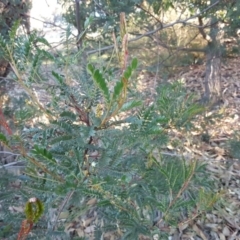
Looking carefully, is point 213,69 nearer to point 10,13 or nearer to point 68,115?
point 10,13

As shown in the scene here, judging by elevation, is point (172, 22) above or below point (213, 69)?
above

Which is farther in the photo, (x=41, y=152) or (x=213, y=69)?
(x=213, y=69)

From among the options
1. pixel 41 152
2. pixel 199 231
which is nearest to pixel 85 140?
pixel 41 152

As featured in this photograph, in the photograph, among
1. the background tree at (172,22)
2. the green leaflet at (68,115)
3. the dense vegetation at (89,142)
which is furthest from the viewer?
the background tree at (172,22)

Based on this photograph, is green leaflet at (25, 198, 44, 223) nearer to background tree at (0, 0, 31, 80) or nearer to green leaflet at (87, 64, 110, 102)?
green leaflet at (87, 64, 110, 102)

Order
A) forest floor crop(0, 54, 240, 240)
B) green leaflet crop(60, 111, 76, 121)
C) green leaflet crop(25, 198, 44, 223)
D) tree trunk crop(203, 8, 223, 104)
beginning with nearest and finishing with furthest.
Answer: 1. green leaflet crop(25, 198, 44, 223)
2. green leaflet crop(60, 111, 76, 121)
3. forest floor crop(0, 54, 240, 240)
4. tree trunk crop(203, 8, 223, 104)

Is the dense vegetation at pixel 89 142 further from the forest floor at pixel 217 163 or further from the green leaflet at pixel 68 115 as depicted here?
the forest floor at pixel 217 163

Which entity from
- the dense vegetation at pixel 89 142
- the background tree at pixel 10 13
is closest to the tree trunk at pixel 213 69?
the background tree at pixel 10 13

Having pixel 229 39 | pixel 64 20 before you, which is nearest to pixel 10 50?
pixel 64 20

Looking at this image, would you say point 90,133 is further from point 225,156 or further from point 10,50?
point 225,156

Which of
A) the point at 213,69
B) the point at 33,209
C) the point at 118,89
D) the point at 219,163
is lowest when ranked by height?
the point at 219,163

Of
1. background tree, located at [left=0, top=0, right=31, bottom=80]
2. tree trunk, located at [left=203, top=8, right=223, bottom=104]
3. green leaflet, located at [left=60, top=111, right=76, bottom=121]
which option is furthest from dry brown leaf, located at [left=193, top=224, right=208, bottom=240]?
tree trunk, located at [left=203, top=8, right=223, bottom=104]

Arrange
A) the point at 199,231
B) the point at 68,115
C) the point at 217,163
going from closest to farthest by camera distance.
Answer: the point at 68,115 → the point at 199,231 → the point at 217,163

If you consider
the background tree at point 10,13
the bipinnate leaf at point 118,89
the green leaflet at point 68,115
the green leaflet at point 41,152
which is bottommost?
the green leaflet at point 41,152
